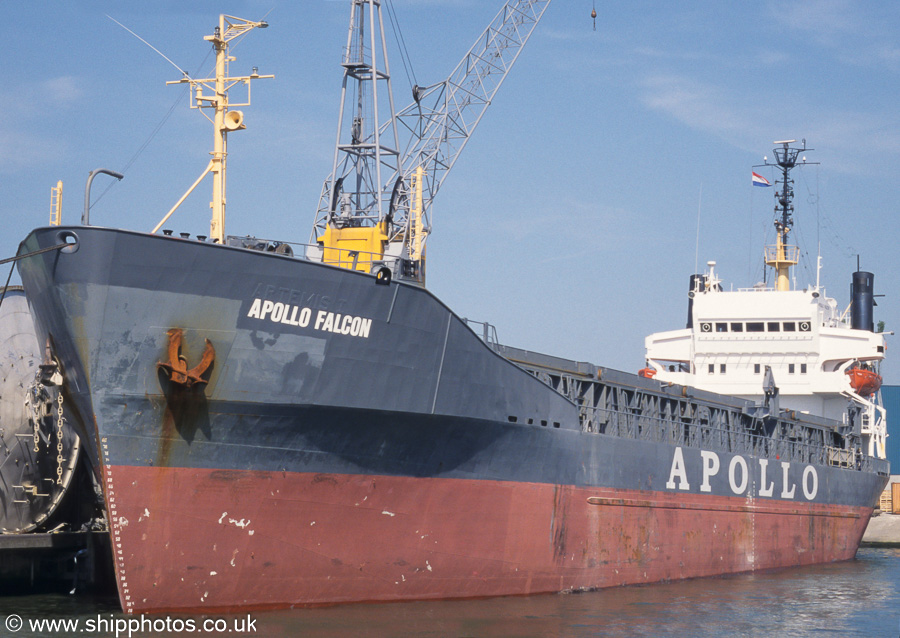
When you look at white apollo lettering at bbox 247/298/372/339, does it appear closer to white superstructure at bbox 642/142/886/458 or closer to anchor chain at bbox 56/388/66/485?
anchor chain at bbox 56/388/66/485

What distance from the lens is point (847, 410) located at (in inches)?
1128

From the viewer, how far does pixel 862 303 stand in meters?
31.4

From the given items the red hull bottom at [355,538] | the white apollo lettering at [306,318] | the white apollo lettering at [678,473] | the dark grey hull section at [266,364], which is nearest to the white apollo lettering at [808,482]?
the white apollo lettering at [678,473]

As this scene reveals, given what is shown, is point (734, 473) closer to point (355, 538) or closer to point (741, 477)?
point (741, 477)

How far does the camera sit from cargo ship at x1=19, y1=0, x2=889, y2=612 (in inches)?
487

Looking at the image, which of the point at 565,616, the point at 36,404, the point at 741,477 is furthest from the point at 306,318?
the point at 741,477

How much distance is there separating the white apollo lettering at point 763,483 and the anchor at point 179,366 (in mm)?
14925

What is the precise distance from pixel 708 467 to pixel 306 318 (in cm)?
1128

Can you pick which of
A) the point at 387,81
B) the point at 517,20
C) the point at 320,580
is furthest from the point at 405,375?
the point at 517,20

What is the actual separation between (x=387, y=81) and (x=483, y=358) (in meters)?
9.90

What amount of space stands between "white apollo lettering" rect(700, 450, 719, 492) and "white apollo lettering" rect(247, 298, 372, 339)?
33.1ft

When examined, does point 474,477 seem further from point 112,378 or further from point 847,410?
point 847,410

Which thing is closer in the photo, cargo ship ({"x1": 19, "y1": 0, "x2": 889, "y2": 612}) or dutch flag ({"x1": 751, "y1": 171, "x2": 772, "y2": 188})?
cargo ship ({"x1": 19, "y1": 0, "x2": 889, "y2": 612})

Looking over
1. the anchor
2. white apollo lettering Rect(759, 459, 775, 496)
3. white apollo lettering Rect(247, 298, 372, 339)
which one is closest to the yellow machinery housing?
white apollo lettering Rect(247, 298, 372, 339)
